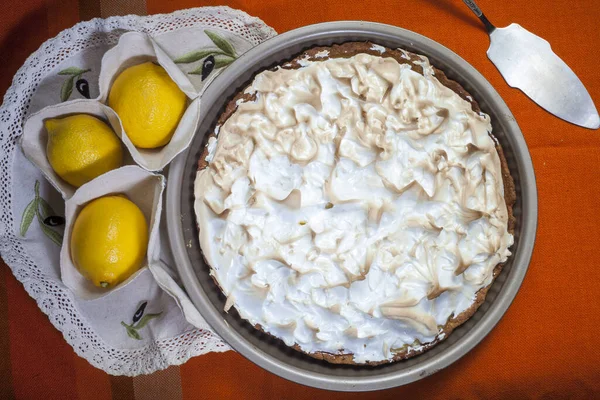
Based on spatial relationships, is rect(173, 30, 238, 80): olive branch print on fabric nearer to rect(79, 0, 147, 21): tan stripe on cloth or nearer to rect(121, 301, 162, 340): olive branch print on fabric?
rect(79, 0, 147, 21): tan stripe on cloth

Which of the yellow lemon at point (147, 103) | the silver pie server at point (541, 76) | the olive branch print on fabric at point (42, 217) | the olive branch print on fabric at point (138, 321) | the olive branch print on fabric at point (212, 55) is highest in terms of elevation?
the silver pie server at point (541, 76)

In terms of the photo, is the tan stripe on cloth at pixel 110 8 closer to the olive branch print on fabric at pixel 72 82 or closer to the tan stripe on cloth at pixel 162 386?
the olive branch print on fabric at pixel 72 82

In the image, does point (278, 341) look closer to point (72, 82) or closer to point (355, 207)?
point (355, 207)

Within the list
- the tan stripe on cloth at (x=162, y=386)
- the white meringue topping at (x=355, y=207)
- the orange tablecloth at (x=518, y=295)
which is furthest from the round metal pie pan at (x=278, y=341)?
the tan stripe on cloth at (x=162, y=386)

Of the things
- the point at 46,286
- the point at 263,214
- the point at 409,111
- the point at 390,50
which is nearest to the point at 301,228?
the point at 263,214

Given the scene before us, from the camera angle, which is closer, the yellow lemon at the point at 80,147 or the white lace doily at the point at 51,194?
the yellow lemon at the point at 80,147

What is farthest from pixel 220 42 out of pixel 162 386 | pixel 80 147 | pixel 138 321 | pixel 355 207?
pixel 162 386

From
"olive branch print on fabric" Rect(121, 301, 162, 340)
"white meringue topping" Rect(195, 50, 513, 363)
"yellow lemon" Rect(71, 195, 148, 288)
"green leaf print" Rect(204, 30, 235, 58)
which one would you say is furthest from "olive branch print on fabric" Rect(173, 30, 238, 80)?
"olive branch print on fabric" Rect(121, 301, 162, 340)
